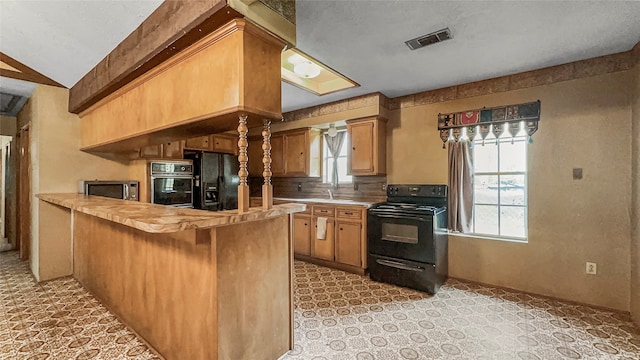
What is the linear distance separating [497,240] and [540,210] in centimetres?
54

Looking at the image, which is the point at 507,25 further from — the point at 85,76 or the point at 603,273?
the point at 85,76

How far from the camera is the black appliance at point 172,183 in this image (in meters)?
3.86

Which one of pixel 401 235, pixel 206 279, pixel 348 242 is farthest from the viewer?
pixel 348 242

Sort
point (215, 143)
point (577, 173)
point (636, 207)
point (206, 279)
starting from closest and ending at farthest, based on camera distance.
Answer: point (206, 279) → point (636, 207) → point (577, 173) → point (215, 143)

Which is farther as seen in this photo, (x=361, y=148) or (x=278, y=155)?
(x=278, y=155)

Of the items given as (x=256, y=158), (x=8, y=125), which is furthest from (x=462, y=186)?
(x=8, y=125)

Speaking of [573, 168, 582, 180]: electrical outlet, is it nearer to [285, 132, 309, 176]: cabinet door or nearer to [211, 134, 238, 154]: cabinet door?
[285, 132, 309, 176]: cabinet door

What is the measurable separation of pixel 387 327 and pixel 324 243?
1752 millimetres

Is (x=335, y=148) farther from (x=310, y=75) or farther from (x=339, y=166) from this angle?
(x=310, y=75)

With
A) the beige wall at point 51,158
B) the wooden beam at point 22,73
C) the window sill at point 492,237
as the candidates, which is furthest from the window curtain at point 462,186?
the wooden beam at point 22,73

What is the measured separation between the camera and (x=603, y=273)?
267 cm

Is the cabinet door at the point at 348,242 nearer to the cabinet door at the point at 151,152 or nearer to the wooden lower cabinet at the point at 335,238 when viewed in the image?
the wooden lower cabinet at the point at 335,238

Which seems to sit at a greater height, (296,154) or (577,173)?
(296,154)

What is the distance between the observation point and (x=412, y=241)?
321 cm
